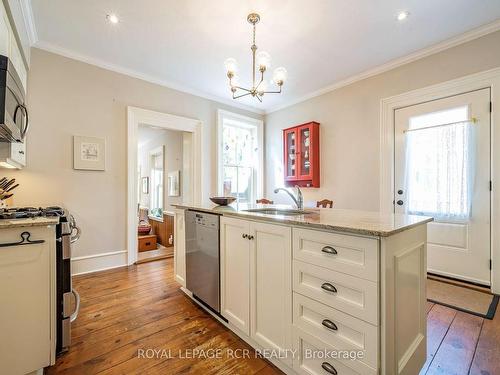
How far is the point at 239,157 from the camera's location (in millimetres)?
4875

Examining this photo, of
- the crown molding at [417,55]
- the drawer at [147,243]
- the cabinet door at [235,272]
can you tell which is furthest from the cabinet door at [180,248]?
the crown molding at [417,55]

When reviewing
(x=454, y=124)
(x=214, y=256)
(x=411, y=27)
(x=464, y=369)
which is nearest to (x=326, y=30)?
(x=411, y=27)

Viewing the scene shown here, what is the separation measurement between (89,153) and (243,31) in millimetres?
2403

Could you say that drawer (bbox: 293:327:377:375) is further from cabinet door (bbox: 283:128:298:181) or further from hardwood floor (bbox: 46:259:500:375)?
cabinet door (bbox: 283:128:298:181)

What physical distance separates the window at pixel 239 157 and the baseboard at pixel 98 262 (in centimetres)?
190

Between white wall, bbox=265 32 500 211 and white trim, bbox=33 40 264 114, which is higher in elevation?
white trim, bbox=33 40 264 114

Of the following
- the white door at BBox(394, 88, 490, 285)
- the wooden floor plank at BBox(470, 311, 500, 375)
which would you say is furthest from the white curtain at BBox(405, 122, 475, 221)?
the wooden floor plank at BBox(470, 311, 500, 375)

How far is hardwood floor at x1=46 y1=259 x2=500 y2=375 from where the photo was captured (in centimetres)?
142

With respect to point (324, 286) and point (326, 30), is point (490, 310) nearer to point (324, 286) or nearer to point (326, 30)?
point (324, 286)

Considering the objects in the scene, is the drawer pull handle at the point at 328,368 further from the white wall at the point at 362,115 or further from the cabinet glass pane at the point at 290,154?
the cabinet glass pane at the point at 290,154

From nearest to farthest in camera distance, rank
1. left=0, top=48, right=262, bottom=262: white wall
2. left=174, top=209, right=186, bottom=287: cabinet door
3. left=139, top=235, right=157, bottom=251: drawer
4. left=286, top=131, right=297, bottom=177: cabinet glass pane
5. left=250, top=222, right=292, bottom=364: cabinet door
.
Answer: left=250, top=222, right=292, bottom=364: cabinet door < left=174, top=209, right=186, bottom=287: cabinet door < left=0, top=48, right=262, bottom=262: white wall < left=139, top=235, right=157, bottom=251: drawer < left=286, top=131, right=297, bottom=177: cabinet glass pane

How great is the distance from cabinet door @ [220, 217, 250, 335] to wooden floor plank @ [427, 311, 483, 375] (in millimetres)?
1161

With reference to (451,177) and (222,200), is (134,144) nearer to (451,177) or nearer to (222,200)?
(222,200)

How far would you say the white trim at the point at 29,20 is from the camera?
2.11 meters
